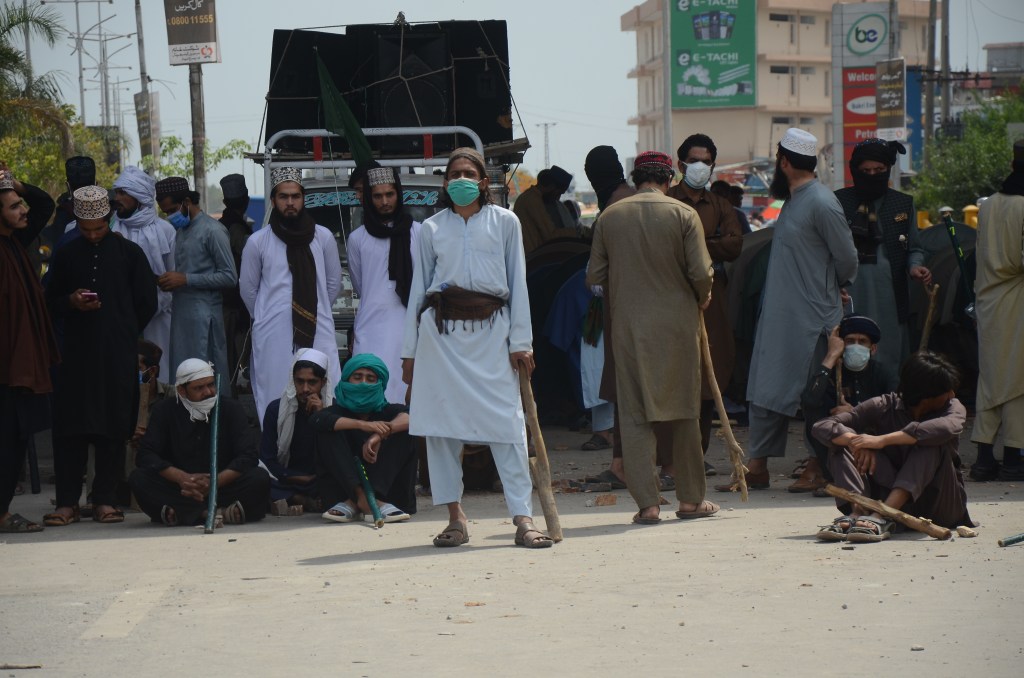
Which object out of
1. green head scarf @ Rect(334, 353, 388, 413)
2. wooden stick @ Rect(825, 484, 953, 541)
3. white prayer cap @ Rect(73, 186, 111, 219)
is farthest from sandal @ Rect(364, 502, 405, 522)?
wooden stick @ Rect(825, 484, 953, 541)

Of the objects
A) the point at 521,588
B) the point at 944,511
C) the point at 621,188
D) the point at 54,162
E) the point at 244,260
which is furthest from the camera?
the point at 54,162

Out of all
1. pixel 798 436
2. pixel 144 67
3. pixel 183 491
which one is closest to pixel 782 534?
pixel 183 491

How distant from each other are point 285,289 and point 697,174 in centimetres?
242

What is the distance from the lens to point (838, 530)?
693 centimetres

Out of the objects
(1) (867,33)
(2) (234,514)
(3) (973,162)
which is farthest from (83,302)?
(3) (973,162)

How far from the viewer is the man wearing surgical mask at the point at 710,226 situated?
9.15 meters

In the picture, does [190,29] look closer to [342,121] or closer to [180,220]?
[342,121]

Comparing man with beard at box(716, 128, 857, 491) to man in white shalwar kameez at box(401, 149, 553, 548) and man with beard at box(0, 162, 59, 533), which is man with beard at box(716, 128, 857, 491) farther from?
man with beard at box(0, 162, 59, 533)

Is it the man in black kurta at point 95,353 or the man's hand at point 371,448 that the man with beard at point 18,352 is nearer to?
the man in black kurta at point 95,353

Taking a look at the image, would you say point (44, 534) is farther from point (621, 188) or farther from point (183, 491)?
point (621, 188)

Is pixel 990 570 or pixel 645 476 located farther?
pixel 645 476

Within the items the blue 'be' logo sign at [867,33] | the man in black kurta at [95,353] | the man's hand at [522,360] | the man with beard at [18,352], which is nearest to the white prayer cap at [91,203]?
the man in black kurta at [95,353]

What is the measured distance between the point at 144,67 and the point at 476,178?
4273 centimetres

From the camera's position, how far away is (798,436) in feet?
38.3
